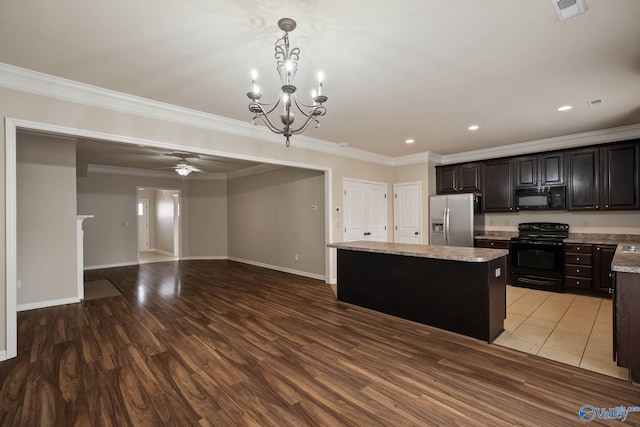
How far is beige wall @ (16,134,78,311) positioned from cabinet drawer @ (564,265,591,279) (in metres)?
7.92

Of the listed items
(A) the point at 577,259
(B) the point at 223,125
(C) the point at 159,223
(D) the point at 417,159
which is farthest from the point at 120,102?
(C) the point at 159,223

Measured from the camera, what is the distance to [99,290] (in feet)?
17.7

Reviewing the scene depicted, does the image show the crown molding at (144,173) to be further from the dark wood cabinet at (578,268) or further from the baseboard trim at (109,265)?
the dark wood cabinet at (578,268)

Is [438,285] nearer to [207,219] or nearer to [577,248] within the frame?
[577,248]

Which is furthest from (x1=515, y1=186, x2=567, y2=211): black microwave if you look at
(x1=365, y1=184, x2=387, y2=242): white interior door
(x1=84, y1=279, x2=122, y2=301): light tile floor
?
(x1=84, y1=279, x2=122, y2=301): light tile floor

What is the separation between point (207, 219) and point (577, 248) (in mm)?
8866

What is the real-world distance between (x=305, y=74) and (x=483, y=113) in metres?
2.65

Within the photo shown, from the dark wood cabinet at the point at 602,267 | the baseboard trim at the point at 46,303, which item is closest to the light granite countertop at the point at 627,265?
the dark wood cabinet at the point at 602,267

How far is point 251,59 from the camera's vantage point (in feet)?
8.64

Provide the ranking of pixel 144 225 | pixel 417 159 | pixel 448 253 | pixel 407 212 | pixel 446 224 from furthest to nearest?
pixel 144 225 → pixel 407 212 → pixel 417 159 → pixel 446 224 → pixel 448 253

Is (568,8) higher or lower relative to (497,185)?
higher

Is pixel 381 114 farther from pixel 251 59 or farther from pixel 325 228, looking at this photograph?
pixel 325 228

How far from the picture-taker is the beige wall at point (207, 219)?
9.26 meters

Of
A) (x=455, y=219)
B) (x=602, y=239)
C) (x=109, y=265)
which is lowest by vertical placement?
(x=109, y=265)
